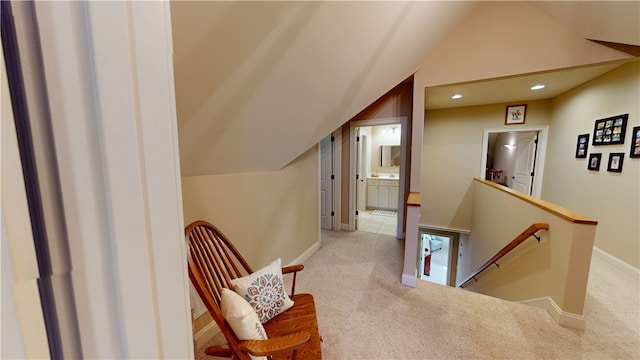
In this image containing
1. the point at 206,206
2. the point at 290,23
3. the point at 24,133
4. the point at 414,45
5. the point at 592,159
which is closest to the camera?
the point at 24,133

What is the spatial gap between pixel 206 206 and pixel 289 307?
0.88 meters

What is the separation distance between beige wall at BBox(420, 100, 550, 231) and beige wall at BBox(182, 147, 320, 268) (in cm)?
284

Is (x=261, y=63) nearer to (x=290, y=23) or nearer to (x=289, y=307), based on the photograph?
(x=290, y=23)

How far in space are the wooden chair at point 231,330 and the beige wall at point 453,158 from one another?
398 centimetres

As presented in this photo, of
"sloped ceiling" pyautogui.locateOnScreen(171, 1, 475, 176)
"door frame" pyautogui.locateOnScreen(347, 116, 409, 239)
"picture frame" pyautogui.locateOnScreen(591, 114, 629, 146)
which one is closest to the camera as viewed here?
"sloped ceiling" pyautogui.locateOnScreen(171, 1, 475, 176)

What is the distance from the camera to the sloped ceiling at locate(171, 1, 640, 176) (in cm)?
89

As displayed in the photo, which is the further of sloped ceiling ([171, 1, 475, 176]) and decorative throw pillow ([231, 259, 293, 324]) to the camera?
decorative throw pillow ([231, 259, 293, 324])

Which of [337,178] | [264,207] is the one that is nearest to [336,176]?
[337,178]

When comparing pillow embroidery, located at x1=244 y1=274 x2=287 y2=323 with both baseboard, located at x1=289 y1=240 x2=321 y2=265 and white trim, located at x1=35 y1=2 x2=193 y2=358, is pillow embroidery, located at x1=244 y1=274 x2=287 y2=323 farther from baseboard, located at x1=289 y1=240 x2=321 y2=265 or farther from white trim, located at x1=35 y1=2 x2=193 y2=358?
baseboard, located at x1=289 y1=240 x2=321 y2=265

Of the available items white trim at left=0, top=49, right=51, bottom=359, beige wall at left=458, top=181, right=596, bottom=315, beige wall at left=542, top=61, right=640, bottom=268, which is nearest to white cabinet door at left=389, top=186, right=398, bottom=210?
beige wall at left=458, top=181, right=596, bottom=315

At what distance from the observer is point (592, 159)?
3.05m

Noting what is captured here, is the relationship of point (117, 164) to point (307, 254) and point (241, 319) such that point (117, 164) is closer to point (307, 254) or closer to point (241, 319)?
point (241, 319)

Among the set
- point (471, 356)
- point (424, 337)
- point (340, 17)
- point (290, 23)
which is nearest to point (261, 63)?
point (290, 23)

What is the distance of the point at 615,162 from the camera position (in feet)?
9.02
